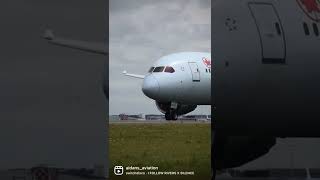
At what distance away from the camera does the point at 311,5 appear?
607 centimetres

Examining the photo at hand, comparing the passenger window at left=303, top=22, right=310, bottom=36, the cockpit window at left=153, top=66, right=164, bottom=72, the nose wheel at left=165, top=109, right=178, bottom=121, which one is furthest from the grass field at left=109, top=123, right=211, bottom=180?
the passenger window at left=303, top=22, right=310, bottom=36

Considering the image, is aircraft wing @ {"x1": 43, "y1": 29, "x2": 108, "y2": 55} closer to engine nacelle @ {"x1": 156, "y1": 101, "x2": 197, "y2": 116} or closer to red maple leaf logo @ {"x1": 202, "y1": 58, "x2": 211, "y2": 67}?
engine nacelle @ {"x1": 156, "y1": 101, "x2": 197, "y2": 116}

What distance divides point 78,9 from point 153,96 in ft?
3.50

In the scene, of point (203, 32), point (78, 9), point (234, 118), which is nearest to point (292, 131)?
point (234, 118)

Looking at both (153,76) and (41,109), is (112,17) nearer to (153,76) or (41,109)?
(153,76)

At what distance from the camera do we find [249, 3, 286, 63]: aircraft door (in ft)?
19.3

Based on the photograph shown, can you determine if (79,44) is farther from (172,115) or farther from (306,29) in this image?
(306,29)

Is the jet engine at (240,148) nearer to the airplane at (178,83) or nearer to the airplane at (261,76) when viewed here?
the airplane at (261,76)

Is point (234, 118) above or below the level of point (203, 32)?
below

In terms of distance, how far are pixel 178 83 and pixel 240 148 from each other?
0.94 metres

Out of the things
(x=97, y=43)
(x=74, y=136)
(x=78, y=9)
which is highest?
(x=78, y=9)

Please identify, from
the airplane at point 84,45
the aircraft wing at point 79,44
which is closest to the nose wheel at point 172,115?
the airplane at point 84,45

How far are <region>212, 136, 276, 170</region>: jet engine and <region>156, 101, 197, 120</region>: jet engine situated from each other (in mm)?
417

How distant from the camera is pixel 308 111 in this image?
6008 mm
